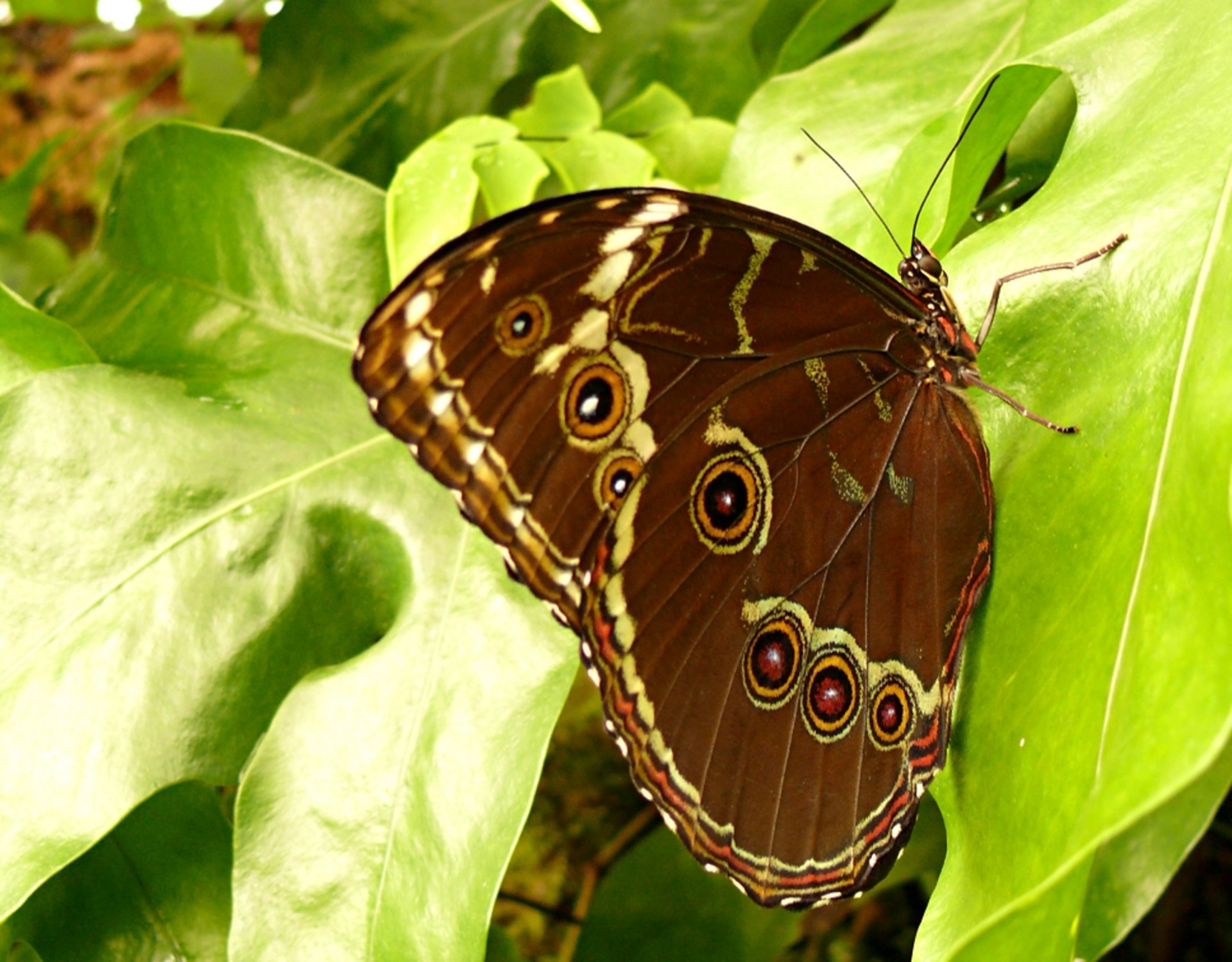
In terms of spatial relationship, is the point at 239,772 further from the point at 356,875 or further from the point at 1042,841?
the point at 1042,841

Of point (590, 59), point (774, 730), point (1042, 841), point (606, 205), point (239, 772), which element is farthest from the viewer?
point (590, 59)

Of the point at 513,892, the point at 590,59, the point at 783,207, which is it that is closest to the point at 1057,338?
the point at 783,207

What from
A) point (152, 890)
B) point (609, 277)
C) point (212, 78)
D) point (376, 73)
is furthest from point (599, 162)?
point (212, 78)

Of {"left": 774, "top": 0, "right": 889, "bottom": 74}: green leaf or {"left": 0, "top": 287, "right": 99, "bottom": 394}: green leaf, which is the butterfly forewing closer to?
{"left": 0, "top": 287, "right": 99, "bottom": 394}: green leaf

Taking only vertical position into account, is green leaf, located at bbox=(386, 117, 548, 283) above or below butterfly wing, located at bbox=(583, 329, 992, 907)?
above

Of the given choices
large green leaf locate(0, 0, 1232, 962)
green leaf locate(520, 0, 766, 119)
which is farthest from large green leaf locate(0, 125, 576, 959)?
green leaf locate(520, 0, 766, 119)

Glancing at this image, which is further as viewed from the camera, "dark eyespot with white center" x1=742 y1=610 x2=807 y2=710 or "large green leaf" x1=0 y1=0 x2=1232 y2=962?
"dark eyespot with white center" x1=742 y1=610 x2=807 y2=710

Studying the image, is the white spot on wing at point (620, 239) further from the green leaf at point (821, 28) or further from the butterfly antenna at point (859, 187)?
the green leaf at point (821, 28)
